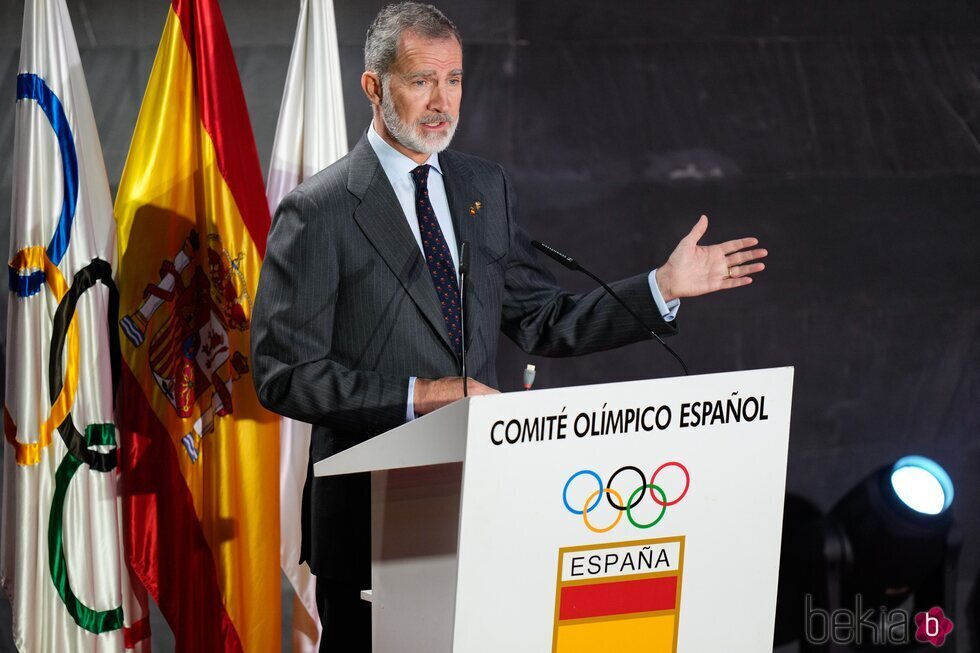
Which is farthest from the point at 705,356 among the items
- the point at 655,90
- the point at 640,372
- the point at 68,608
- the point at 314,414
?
the point at 68,608

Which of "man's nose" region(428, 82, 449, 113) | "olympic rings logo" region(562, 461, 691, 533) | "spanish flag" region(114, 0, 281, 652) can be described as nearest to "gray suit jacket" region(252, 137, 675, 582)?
"man's nose" region(428, 82, 449, 113)

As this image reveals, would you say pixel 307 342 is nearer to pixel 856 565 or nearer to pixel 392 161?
pixel 392 161

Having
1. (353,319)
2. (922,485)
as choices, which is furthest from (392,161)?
(922,485)

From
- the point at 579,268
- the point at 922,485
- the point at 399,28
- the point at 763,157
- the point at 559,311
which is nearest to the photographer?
the point at 579,268

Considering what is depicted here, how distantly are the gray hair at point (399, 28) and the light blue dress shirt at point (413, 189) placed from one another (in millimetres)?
145

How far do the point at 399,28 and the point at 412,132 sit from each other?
0.20 metres

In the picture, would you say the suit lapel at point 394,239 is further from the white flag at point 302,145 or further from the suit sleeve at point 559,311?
the white flag at point 302,145

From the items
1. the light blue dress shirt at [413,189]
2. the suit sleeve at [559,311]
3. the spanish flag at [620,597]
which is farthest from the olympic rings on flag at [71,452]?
the spanish flag at [620,597]

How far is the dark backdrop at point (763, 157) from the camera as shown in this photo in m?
3.21

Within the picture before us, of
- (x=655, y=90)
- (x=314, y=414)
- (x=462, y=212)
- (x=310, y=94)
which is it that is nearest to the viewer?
(x=314, y=414)

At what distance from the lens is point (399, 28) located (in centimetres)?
219

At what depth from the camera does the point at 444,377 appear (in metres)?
2.12

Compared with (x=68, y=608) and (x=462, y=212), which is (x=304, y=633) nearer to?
(x=68, y=608)

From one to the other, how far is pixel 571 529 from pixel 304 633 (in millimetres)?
1676
